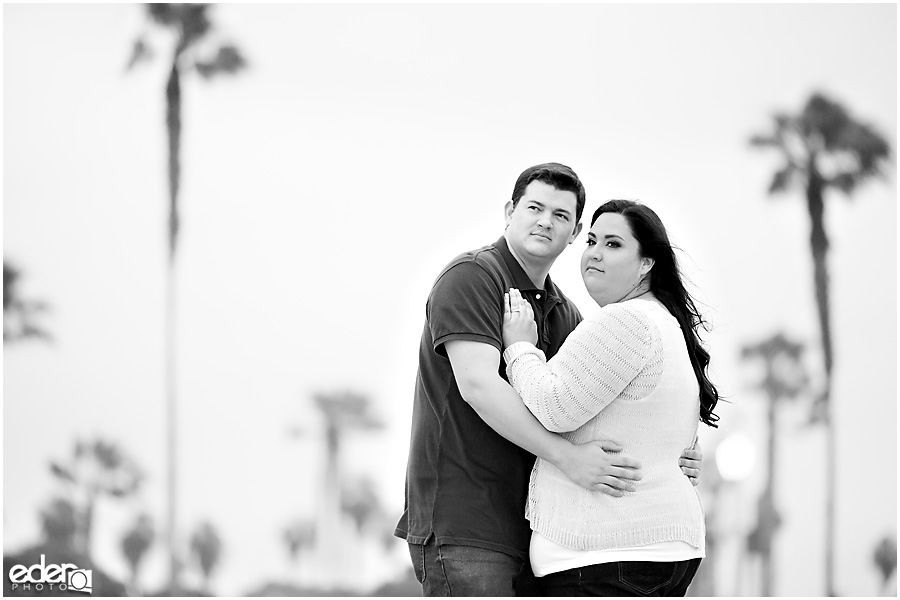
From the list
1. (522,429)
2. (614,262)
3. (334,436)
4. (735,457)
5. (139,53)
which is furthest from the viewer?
(139,53)

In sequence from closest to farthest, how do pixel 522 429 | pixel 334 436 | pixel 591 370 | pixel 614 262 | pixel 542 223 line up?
pixel 591 370 → pixel 522 429 → pixel 614 262 → pixel 542 223 → pixel 334 436

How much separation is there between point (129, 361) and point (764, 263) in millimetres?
3906

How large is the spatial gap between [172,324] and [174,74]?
5.23 ft

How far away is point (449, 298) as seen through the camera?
2119mm

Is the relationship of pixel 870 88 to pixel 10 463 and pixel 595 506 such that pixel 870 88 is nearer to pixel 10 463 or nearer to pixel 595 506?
pixel 595 506

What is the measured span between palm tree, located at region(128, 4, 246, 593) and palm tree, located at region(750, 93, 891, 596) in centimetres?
341

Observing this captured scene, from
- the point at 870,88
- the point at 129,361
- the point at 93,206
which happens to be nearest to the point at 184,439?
the point at 129,361

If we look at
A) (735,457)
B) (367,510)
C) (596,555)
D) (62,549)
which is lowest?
(62,549)

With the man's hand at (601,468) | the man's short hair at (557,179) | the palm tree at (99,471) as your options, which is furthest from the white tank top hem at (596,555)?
the palm tree at (99,471)

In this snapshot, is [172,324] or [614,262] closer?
[614,262]

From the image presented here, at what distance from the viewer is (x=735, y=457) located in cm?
545

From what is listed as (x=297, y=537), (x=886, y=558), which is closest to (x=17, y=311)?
(x=297, y=537)

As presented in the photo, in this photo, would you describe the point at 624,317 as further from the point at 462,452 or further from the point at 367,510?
the point at 367,510

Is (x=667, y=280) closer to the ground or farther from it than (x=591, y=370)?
farther from it
